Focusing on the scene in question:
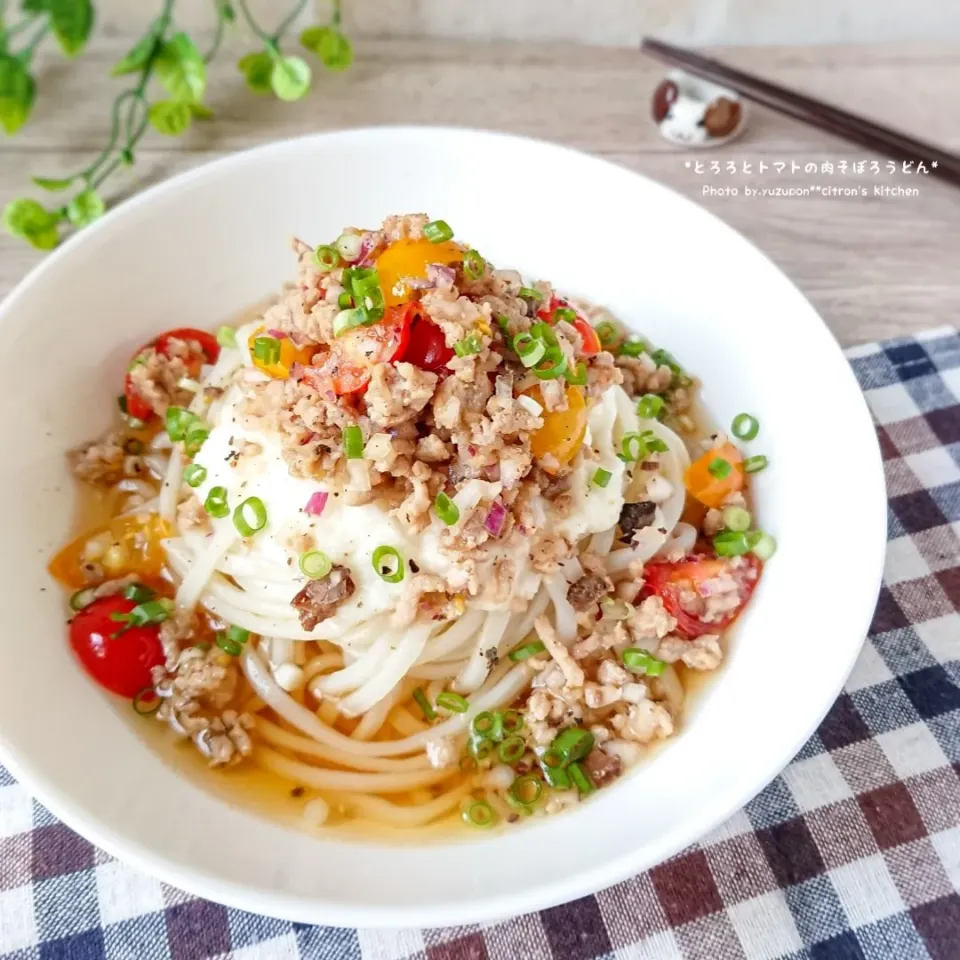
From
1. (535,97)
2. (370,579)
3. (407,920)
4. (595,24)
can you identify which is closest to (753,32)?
(595,24)

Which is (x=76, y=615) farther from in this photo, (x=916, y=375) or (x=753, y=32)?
(x=753, y=32)

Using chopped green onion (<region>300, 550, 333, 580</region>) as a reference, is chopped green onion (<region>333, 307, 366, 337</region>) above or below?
above

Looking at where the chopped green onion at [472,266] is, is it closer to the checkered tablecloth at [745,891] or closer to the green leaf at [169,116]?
the checkered tablecloth at [745,891]

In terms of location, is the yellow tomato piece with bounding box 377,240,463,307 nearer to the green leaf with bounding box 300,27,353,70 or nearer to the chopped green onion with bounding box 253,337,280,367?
the chopped green onion with bounding box 253,337,280,367

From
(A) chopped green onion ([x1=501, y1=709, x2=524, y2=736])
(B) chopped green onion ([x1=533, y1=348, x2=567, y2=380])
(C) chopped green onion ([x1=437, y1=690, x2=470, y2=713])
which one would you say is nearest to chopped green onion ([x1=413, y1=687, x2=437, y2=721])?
(C) chopped green onion ([x1=437, y1=690, x2=470, y2=713])

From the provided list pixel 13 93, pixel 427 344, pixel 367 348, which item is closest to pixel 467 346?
pixel 427 344

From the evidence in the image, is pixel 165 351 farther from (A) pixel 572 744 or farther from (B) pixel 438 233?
(A) pixel 572 744
